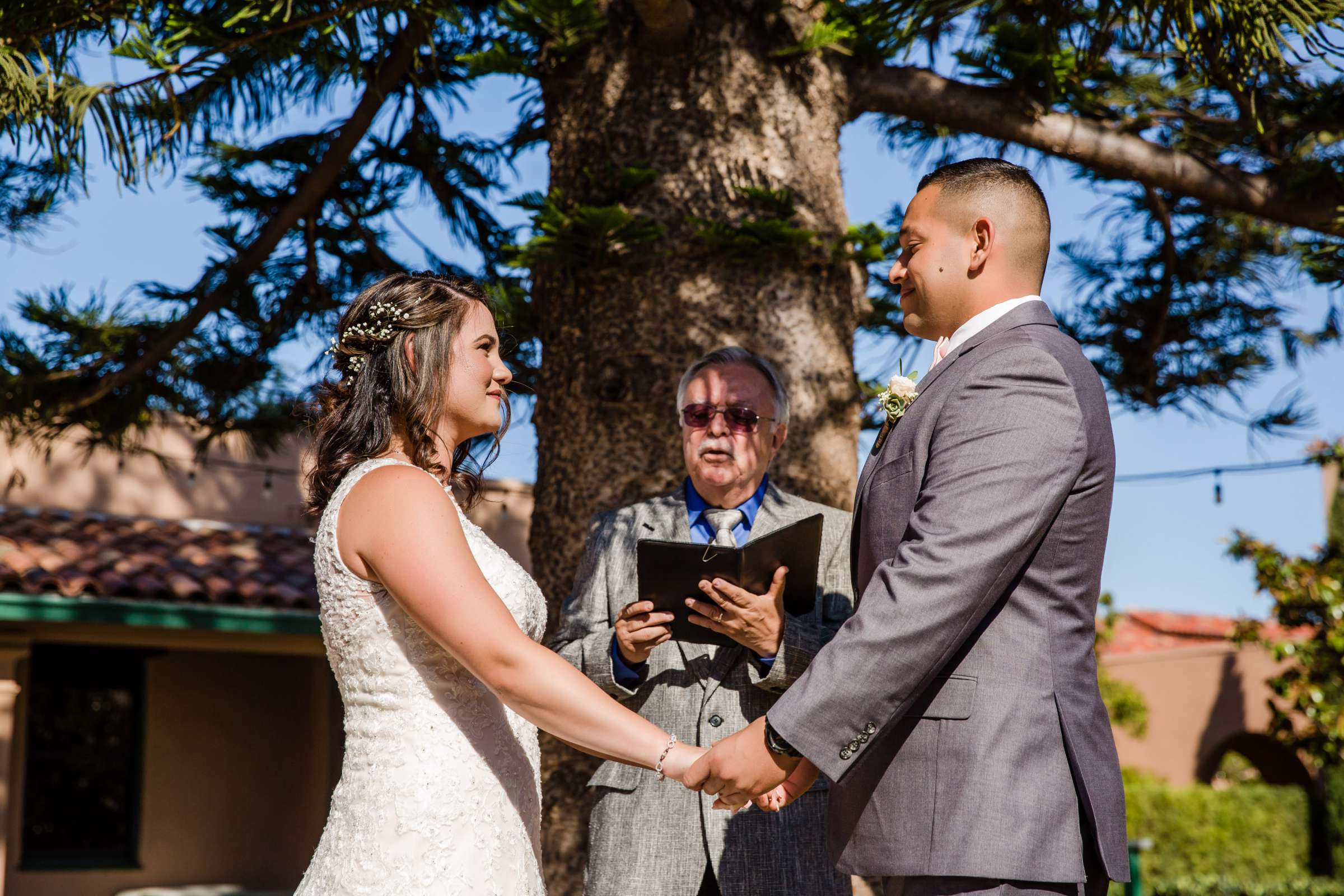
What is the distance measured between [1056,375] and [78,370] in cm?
487

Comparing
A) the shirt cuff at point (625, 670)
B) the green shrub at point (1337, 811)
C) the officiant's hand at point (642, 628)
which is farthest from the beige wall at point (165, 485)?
the green shrub at point (1337, 811)

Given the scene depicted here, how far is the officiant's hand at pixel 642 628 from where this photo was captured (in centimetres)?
291

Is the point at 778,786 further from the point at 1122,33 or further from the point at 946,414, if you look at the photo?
the point at 1122,33

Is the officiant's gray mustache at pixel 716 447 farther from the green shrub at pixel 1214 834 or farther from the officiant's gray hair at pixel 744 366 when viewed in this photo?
the green shrub at pixel 1214 834

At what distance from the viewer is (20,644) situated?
30.3 ft

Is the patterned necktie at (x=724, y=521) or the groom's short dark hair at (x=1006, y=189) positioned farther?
the patterned necktie at (x=724, y=521)

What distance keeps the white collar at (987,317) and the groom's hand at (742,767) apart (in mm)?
833

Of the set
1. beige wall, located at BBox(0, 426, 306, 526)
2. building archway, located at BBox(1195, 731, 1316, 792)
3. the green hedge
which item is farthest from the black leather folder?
building archway, located at BBox(1195, 731, 1316, 792)

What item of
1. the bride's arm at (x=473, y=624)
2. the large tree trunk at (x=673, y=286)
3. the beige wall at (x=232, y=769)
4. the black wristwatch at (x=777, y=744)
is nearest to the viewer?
the black wristwatch at (x=777, y=744)

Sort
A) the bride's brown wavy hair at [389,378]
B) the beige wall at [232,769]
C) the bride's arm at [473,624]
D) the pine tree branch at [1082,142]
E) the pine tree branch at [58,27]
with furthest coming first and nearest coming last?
the beige wall at [232,769], the pine tree branch at [1082,142], the pine tree branch at [58,27], the bride's brown wavy hair at [389,378], the bride's arm at [473,624]

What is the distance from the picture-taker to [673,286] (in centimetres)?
437

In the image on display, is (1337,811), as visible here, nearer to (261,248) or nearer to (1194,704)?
(1194,704)

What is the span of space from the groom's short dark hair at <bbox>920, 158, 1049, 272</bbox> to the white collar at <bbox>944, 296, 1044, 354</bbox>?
10 centimetres

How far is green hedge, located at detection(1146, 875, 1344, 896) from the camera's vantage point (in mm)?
13539
